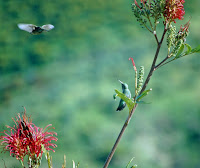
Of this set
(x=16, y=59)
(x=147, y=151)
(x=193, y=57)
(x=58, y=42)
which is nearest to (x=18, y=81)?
(x=16, y=59)

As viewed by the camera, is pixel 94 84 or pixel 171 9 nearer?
pixel 171 9

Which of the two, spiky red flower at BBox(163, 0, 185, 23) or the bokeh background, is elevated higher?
the bokeh background

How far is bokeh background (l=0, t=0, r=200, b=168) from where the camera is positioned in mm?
1425

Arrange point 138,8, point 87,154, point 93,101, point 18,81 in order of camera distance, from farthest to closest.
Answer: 1. point 18,81
2. point 93,101
3. point 87,154
4. point 138,8

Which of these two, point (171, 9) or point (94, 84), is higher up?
point (94, 84)

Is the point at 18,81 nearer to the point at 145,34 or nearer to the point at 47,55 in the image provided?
the point at 47,55

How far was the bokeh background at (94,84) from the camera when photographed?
142cm

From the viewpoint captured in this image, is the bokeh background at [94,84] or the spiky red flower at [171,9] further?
the bokeh background at [94,84]

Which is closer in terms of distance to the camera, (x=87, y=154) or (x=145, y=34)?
(x=87, y=154)

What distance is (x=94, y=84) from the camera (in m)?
1.60

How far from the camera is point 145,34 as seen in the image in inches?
71.9

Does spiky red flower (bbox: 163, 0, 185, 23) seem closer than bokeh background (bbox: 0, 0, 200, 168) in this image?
Yes

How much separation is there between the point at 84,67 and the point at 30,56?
27 centimetres

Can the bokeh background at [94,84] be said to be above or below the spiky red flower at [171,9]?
above
